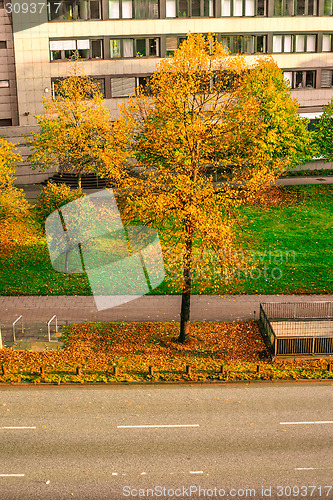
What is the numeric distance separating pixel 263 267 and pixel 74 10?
95.7 feet

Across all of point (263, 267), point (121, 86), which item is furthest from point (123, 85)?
point (263, 267)

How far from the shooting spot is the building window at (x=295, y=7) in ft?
168

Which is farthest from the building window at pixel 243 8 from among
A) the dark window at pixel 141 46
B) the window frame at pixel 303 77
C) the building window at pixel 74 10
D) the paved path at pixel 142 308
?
the paved path at pixel 142 308

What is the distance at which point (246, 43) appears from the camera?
51.2 metres

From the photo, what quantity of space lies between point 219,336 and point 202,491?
10.8 meters

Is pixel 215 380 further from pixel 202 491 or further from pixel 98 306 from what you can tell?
pixel 98 306

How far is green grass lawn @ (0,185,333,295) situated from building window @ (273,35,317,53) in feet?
64.0

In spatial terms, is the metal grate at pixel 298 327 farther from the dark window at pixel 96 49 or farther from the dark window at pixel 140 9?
the dark window at pixel 140 9

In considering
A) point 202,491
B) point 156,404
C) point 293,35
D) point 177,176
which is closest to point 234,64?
point 177,176

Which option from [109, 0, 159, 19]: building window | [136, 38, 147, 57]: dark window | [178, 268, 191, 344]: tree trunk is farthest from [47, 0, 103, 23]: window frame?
[178, 268, 191, 344]: tree trunk

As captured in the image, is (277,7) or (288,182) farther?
(277,7)

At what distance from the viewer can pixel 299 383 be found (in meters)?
22.0

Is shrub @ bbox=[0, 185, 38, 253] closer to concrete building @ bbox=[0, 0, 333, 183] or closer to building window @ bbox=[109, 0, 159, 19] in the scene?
concrete building @ bbox=[0, 0, 333, 183]

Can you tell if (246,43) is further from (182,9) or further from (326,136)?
(326,136)
